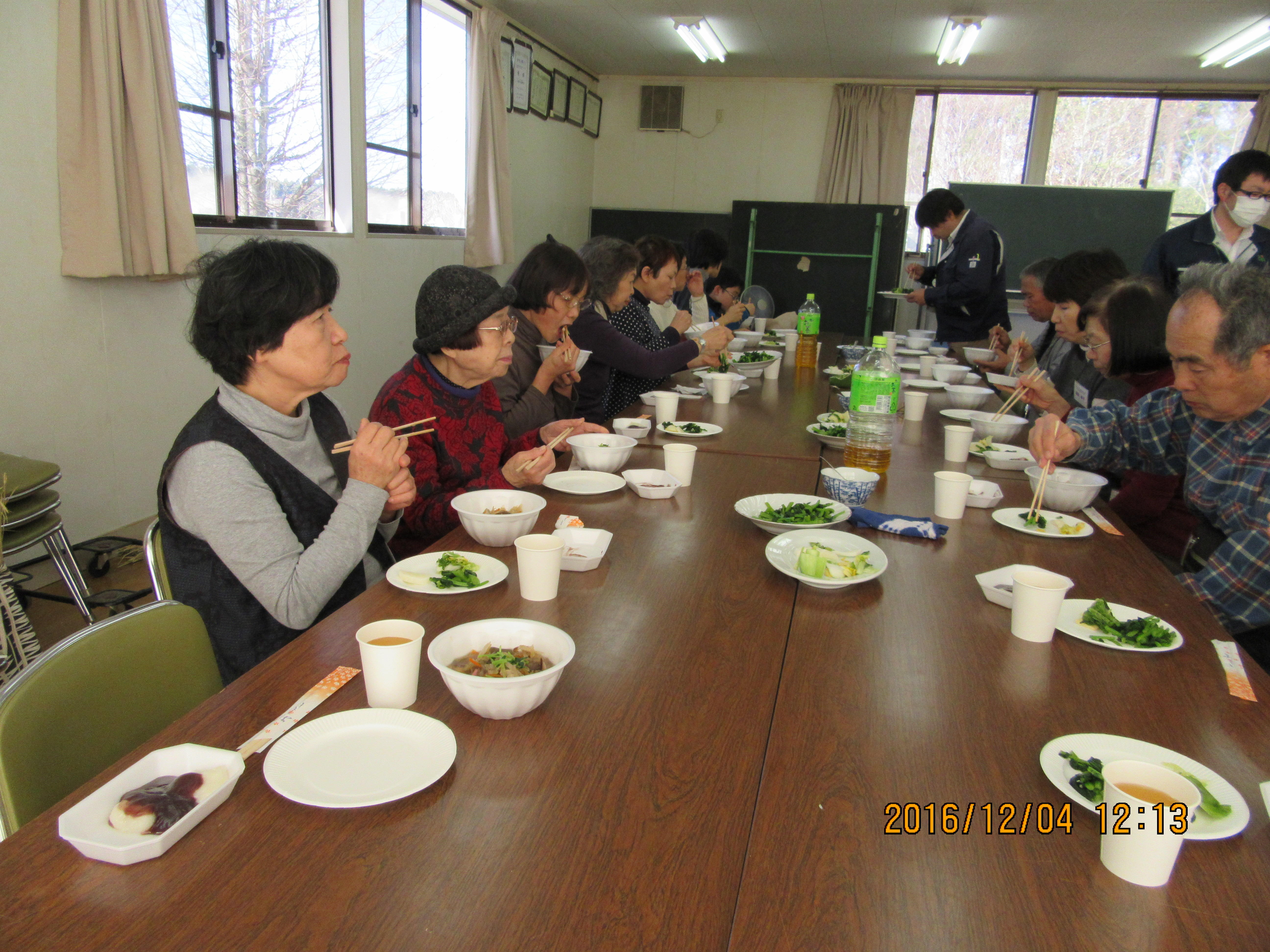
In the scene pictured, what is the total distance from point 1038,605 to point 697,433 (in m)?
1.43

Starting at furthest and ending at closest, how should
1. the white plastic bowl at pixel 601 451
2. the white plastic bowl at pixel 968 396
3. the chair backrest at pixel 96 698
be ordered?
the white plastic bowl at pixel 968 396, the white plastic bowl at pixel 601 451, the chair backrest at pixel 96 698

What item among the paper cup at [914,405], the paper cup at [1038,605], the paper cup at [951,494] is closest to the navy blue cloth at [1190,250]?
the paper cup at [914,405]

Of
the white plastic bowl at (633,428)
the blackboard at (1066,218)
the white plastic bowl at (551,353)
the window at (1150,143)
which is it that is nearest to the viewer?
the white plastic bowl at (633,428)

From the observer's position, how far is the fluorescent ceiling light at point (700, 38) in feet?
21.1

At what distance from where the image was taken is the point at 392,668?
1.00m

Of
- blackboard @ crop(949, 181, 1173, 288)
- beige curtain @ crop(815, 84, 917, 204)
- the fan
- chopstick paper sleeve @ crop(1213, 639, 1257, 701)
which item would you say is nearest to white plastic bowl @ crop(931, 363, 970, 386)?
the fan

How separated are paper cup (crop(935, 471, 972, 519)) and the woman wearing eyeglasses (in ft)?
4.16

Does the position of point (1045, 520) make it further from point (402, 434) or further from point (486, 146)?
point (486, 146)

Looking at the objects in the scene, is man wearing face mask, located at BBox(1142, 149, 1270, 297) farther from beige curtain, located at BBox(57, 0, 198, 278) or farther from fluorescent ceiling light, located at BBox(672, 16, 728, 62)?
beige curtain, located at BBox(57, 0, 198, 278)

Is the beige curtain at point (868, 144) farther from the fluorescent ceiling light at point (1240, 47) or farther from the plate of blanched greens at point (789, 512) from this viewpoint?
the plate of blanched greens at point (789, 512)

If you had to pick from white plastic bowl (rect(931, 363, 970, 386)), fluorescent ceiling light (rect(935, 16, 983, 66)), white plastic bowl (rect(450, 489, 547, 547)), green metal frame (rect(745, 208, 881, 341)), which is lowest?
white plastic bowl (rect(450, 489, 547, 547))

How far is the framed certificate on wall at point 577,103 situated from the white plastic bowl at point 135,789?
8.07m

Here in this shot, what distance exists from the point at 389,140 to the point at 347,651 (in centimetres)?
495

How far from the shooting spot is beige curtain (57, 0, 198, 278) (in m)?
3.03
